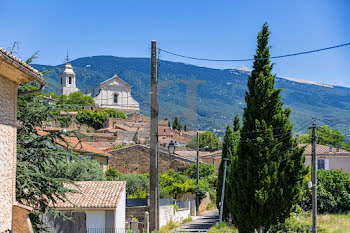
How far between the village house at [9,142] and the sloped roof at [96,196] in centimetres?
1108

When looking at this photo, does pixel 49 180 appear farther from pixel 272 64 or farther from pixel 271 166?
pixel 272 64

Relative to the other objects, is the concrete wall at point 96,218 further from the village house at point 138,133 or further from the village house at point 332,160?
the village house at point 138,133

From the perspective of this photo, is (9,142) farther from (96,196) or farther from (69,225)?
(96,196)

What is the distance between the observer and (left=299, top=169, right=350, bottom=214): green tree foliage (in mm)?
38188

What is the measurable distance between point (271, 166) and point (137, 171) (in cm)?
2594

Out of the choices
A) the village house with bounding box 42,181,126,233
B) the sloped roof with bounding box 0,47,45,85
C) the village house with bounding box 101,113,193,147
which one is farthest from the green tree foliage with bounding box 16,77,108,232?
the village house with bounding box 101,113,193,147

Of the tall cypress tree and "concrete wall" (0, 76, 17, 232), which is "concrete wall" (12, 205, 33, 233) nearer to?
"concrete wall" (0, 76, 17, 232)

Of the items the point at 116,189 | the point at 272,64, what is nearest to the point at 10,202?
the point at 116,189

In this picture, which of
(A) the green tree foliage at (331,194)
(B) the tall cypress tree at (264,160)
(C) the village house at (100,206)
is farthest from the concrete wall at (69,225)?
(A) the green tree foliage at (331,194)

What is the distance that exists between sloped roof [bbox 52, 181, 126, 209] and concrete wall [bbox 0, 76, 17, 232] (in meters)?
11.4

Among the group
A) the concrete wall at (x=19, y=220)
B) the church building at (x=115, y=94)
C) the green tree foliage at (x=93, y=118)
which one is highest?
the church building at (x=115, y=94)

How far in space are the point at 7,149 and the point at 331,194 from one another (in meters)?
33.8

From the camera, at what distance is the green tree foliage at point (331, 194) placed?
125 ft

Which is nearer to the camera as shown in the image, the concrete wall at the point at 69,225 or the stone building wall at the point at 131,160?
the concrete wall at the point at 69,225
